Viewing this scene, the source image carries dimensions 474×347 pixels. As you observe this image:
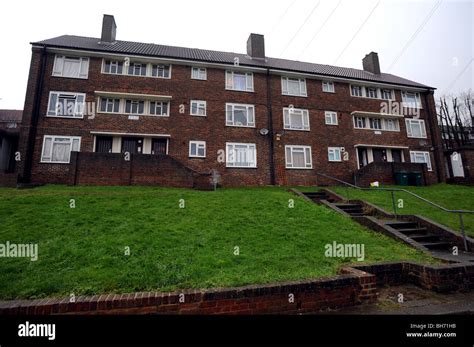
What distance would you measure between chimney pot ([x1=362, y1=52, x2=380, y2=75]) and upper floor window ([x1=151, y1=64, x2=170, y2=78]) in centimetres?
2030

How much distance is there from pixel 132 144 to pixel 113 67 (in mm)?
5816

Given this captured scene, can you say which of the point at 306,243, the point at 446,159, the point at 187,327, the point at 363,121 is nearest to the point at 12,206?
the point at 187,327

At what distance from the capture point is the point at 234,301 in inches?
141

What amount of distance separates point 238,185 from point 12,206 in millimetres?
11712

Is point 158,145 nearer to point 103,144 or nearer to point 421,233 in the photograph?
point 103,144

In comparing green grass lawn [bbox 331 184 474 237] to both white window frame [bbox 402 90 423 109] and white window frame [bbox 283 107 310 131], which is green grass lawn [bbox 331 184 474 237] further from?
white window frame [bbox 402 90 423 109]

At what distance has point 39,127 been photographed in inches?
608

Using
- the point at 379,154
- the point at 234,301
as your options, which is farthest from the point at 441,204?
the point at 234,301

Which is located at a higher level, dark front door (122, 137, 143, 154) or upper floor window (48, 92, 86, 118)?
upper floor window (48, 92, 86, 118)

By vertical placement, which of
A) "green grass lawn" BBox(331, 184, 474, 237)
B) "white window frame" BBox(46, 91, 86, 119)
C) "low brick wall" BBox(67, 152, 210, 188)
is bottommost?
"green grass lawn" BBox(331, 184, 474, 237)

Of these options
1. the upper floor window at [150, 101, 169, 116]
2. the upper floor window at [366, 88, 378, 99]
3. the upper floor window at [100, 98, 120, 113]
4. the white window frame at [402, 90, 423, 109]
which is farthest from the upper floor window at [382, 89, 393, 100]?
the upper floor window at [100, 98, 120, 113]

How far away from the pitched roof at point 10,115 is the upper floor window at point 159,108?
25.0 m

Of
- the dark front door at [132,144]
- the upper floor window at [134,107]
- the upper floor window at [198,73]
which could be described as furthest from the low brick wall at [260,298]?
the upper floor window at [198,73]

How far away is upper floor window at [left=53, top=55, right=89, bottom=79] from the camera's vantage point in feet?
54.2
